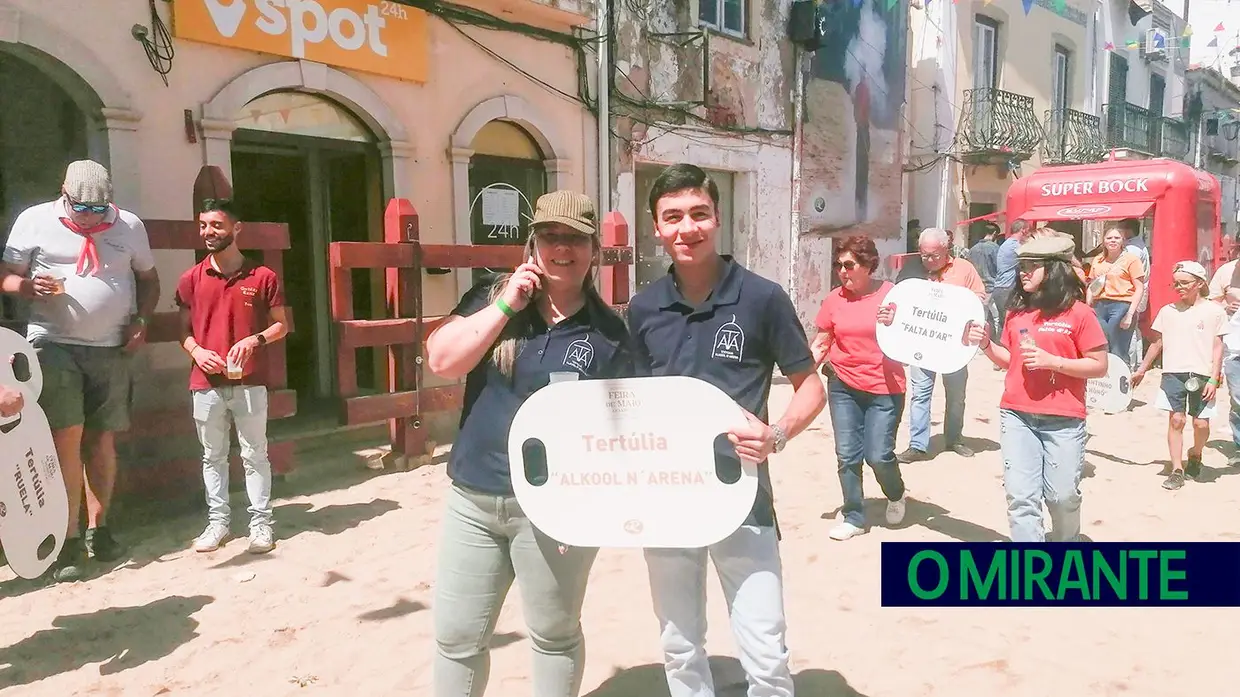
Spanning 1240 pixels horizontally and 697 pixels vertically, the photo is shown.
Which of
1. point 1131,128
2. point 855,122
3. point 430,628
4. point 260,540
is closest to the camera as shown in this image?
point 430,628

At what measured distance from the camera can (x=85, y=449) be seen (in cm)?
430

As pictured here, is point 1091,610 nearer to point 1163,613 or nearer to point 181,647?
point 1163,613

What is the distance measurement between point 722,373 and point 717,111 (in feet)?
29.0

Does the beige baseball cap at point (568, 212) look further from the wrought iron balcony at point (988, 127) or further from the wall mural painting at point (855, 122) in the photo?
the wrought iron balcony at point (988, 127)

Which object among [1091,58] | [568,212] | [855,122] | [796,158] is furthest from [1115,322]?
[1091,58]

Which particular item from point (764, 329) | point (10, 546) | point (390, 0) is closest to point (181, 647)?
point (10, 546)

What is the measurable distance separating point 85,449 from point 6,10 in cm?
268

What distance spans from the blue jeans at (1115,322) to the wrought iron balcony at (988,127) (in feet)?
22.8

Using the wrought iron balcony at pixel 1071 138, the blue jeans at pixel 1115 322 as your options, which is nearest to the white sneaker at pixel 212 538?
the blue jeans at pixel 1115 322

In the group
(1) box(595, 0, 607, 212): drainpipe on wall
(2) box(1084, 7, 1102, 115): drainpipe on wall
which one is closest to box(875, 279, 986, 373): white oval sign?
(1) box(595, 0, 607, 212): drainpipe on wall

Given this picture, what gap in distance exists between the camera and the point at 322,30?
6.53 metres

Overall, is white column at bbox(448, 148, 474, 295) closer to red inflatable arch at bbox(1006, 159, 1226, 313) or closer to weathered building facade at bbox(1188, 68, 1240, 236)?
red inflatable arch at bbox(1006, 159, 1226, 313)

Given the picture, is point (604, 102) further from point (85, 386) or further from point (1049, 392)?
point (1049, 392)

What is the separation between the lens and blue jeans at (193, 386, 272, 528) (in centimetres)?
430
